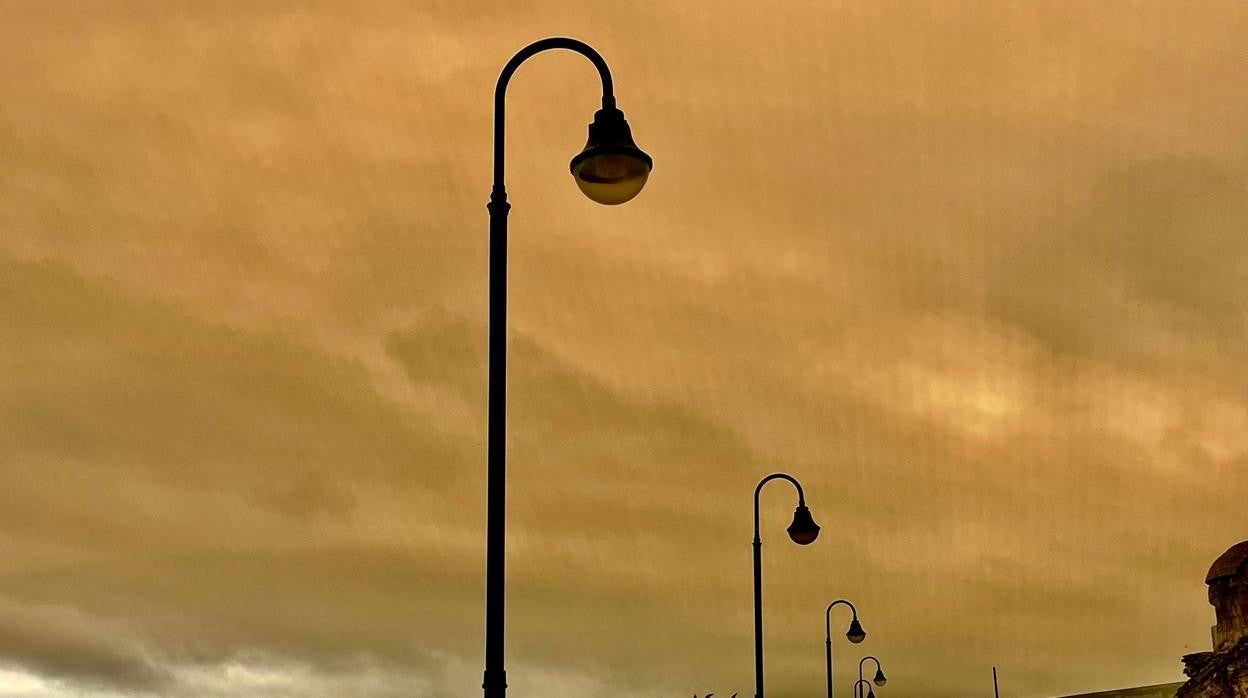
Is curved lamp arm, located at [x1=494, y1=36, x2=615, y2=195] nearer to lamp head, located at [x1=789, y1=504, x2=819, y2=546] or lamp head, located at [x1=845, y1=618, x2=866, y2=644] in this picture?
lamp head, located at [x1=789, y1=504, x2=819, y2=546]

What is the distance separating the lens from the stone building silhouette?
54.4 metres

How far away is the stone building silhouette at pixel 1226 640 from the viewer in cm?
5444

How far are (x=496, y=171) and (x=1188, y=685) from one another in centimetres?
5671

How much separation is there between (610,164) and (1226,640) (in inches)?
2208

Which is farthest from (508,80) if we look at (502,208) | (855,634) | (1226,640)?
(1226,640)

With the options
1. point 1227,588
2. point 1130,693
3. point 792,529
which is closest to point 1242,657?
point 1227,588

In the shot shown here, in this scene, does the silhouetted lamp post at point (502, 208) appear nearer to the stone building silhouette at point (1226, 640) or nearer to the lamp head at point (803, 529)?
the lamp head at point (803, 529)

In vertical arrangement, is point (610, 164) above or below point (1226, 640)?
below

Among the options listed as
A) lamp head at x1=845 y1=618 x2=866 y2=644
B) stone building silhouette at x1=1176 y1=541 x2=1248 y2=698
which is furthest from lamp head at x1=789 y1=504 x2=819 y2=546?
stone building silhouette at x1=1176 y1=541 x2=1248 y2=698

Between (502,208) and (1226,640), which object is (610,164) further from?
(1226,640)

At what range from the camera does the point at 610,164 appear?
419 inches

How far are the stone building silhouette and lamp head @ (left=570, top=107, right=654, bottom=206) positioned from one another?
52.9 m

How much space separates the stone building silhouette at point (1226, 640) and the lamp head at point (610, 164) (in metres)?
52.9

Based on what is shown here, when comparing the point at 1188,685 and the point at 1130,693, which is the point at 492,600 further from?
the point at 1130,693
